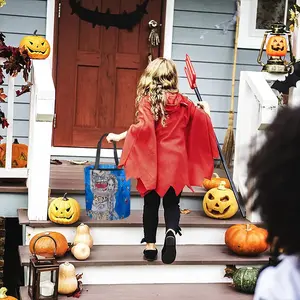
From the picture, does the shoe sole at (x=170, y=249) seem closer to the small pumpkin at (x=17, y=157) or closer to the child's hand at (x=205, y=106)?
the child's hand at (x=205, y=106)

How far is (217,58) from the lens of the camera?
7.24 metres

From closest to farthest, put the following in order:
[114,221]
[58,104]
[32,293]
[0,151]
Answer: [32,293] → [114,221] → [0,151] → [58,104]

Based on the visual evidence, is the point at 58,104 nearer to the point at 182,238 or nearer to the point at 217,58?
the point at 217,58

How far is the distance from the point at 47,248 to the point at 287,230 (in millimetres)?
3582

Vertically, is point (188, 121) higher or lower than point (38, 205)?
higher

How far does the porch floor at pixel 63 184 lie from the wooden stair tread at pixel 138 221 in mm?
166

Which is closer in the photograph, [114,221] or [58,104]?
[114,221]

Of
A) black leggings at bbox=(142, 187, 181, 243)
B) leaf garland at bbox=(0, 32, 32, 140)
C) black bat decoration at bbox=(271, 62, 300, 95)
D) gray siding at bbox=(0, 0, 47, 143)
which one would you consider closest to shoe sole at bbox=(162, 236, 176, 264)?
black leggings at bbox=(142, 187, 181, 243)

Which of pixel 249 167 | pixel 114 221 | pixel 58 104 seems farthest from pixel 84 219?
pixel 249 167

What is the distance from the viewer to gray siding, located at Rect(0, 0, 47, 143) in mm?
6742

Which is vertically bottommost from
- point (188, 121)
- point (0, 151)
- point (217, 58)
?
point (0, 151)

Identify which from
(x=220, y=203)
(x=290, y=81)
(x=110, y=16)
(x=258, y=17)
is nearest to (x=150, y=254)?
(x=220, y=203)

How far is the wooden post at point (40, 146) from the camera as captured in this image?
482 centimetres

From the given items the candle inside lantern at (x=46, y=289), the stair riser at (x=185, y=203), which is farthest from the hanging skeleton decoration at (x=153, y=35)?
the candle inside lantern at (x=46, y=289)
